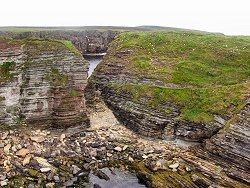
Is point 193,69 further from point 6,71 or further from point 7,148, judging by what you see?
point 7,148

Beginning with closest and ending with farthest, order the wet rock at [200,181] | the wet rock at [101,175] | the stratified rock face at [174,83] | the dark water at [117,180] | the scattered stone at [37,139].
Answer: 1. the wet rock at [200,181]
2. the dark water at [117,180]
3. the wet rock at [101,175]
4. the scattered stone at [37,139]
5. the stratified rock face at [174,83]

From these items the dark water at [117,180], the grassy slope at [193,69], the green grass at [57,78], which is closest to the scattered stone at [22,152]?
the dark water at [117,180]

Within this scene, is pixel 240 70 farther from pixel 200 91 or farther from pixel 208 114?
pixel 208 114

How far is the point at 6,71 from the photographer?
141 feet

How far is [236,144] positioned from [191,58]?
26212 mm

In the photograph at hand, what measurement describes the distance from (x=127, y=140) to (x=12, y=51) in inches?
710

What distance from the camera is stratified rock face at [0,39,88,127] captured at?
42906mm

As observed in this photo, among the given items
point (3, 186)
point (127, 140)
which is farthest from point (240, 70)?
point (3, 186)

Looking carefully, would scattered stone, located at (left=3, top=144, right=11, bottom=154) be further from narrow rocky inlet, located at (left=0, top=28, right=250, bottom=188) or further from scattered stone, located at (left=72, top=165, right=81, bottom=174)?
scattered stone, located at (left=72, top=165, right=81, bottom=174)

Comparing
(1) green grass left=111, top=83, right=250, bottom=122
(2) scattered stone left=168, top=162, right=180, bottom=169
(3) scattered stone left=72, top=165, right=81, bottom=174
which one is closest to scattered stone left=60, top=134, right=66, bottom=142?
(3) scattered stone left=72, top=165, right=81, bottom=174

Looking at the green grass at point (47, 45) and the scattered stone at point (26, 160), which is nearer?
the scattered stone at point (26, 160)

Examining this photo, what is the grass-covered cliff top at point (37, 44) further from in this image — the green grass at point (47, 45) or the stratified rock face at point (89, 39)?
the stratified rock face at point (89, 39)

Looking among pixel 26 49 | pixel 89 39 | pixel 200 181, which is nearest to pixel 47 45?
pixel 26 49

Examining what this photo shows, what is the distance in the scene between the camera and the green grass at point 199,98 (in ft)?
140
